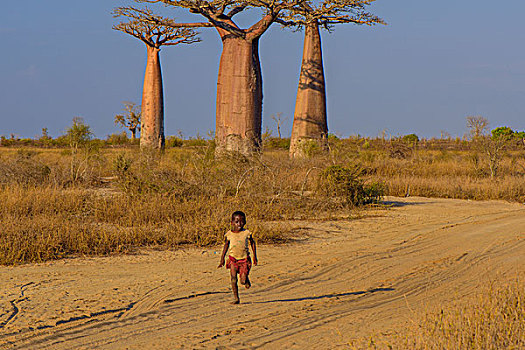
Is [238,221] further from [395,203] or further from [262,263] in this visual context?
[395,203]

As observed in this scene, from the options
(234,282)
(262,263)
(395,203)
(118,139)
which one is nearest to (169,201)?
(262,263)

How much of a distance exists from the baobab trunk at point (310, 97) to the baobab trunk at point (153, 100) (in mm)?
5375

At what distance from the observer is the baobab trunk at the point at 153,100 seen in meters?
20.5

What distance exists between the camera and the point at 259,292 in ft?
14.7

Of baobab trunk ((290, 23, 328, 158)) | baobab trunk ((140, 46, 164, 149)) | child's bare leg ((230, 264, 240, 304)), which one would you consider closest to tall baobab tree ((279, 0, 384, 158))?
baobab trunk ((290, 23, 328, 158))


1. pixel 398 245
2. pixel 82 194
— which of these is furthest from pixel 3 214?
pixel 398 245

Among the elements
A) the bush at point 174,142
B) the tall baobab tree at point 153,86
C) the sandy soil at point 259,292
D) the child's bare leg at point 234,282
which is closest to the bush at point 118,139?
the bush at point 174,142

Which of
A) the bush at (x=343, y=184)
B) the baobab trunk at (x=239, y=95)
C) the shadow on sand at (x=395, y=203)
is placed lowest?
the shadow on sand at (x=395, y=203)

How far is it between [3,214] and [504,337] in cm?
596

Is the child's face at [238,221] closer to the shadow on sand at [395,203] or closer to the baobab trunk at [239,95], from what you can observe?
the shadow on sand at [395,203]

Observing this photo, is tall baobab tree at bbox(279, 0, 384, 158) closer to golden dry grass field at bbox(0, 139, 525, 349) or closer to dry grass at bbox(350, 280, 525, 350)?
golden dry grass field at bbox(0, 139, 525, 349)

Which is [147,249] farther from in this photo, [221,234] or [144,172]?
[144,172]

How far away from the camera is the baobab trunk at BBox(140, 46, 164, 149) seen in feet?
67.2

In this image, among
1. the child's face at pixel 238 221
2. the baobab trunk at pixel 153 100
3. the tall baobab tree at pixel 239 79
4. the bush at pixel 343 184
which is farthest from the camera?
the baobab trunk at pixel 153 100
